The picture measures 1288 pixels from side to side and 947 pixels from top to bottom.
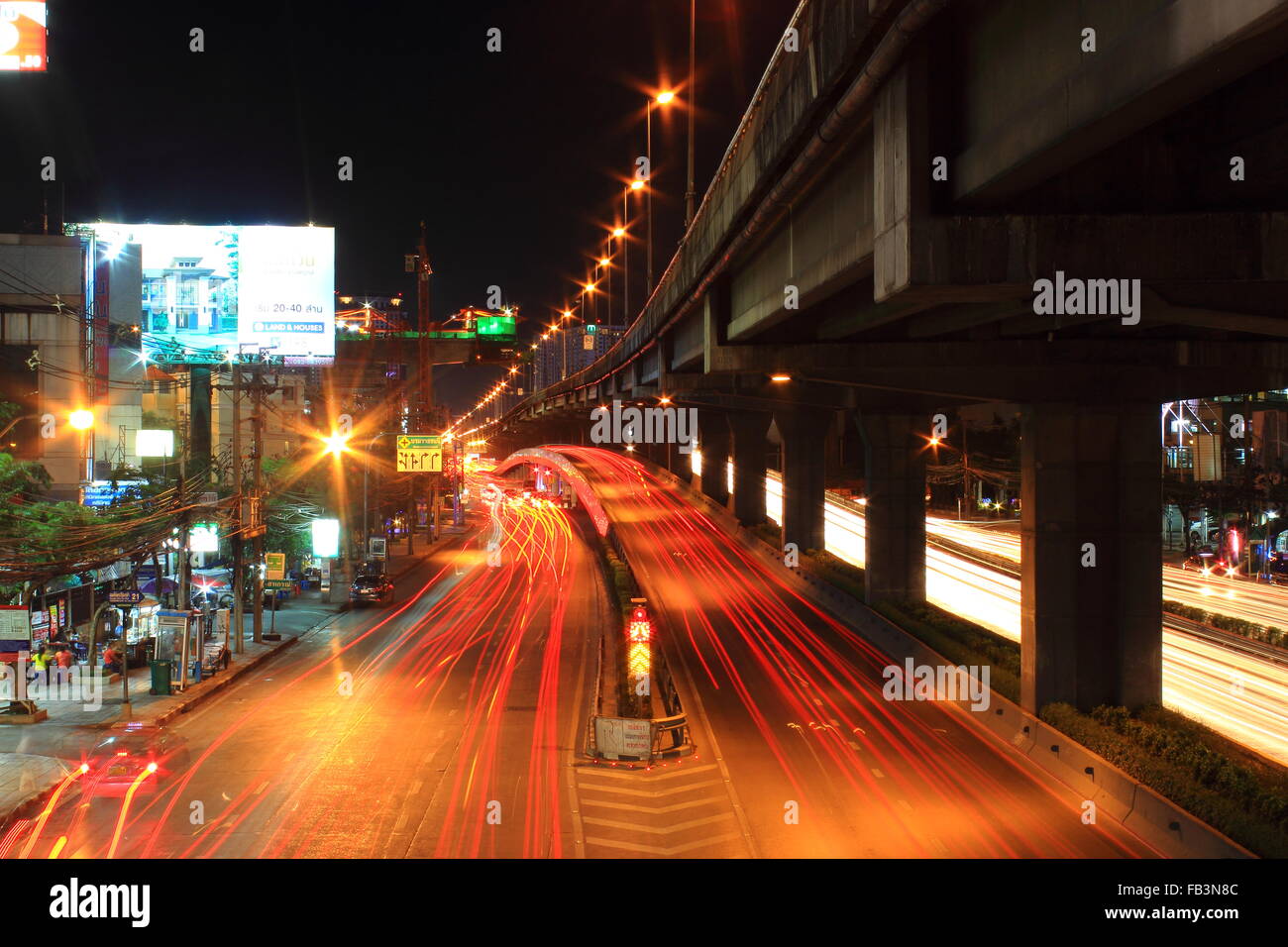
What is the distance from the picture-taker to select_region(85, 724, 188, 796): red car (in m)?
18.2

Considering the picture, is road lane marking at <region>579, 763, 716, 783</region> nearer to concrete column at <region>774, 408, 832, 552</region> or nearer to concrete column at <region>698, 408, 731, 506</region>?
concrete column at <region>774, 408, 832, 552</region>

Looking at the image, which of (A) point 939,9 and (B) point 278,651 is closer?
(A) point 939,9

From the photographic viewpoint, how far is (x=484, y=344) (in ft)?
347

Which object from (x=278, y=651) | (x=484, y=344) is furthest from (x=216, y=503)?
(x=484, y=344)

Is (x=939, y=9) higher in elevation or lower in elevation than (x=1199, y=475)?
higher

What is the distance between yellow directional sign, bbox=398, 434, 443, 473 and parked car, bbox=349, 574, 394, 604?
672cm

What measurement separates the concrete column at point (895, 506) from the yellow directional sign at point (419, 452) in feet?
72.0

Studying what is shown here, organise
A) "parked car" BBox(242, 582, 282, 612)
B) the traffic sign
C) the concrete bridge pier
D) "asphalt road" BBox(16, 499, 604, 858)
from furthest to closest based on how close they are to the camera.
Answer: the concrete bridge pier
"parked car" BBox(242, 582, 282, 612)
the traffic sign
"asphalt road" BBox(16, 499, 604, 858)

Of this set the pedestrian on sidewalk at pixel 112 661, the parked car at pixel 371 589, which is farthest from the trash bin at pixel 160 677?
the parked car at pixel 371 589

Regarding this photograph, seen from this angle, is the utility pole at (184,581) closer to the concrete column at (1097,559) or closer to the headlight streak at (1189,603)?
the concrete column at (1097,559)

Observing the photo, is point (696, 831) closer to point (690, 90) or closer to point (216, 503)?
point (216, 503)

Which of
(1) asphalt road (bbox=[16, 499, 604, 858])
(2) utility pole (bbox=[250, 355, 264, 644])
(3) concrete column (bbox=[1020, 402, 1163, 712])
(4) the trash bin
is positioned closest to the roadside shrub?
(3) concrete column (bbox=[1020, 402, 1163, 712])

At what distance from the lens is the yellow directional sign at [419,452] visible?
5009 centimetres

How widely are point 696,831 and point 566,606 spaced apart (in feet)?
91.1
